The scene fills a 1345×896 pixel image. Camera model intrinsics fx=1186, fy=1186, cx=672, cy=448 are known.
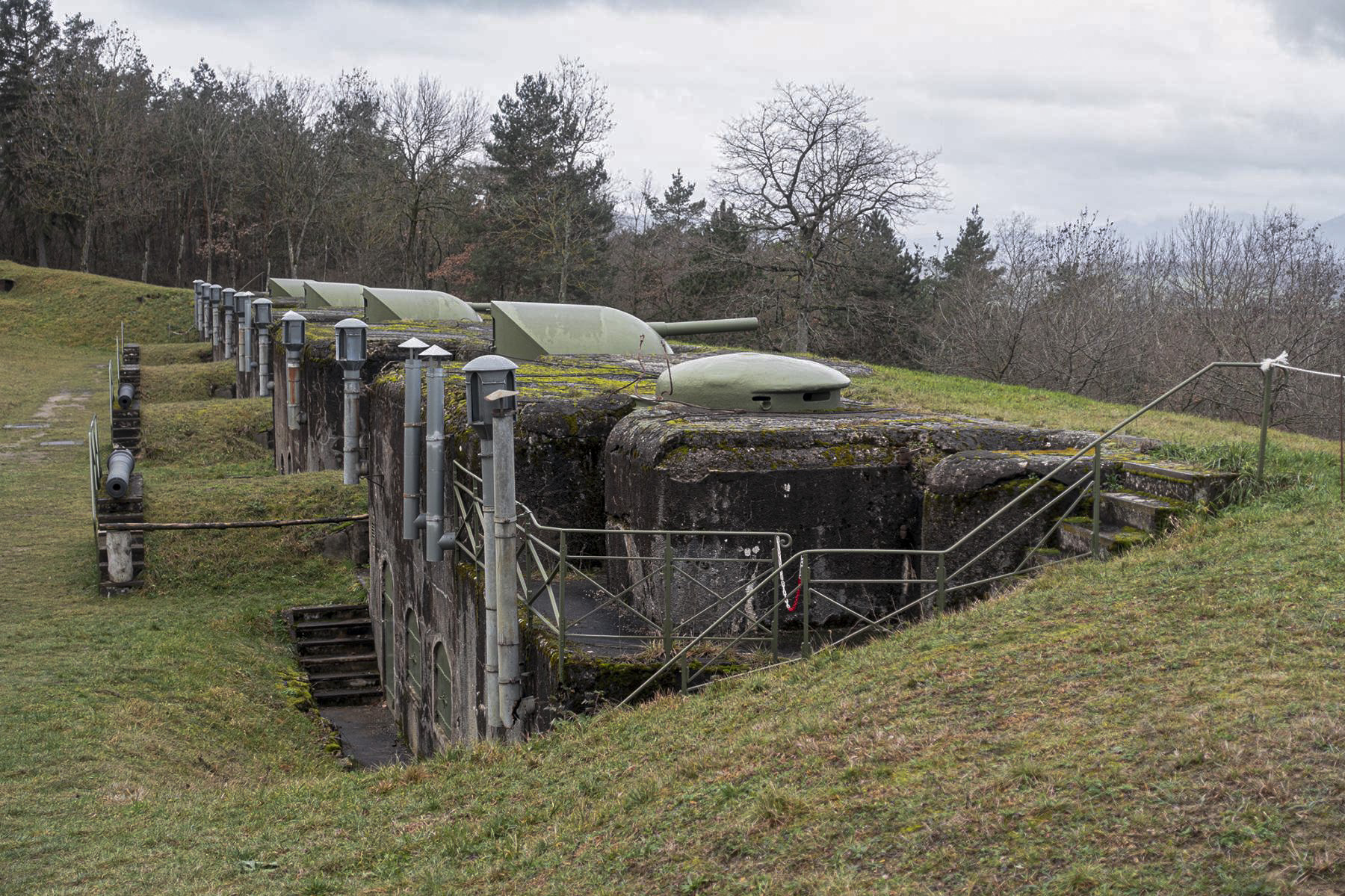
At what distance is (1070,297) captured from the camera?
3734cm

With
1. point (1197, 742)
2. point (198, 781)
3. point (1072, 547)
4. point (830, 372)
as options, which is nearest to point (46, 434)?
point (198, 781)

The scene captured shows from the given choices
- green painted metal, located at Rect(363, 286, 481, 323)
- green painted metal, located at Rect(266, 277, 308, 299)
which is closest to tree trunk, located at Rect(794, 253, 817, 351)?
green painted metal, located at Rect(363, 286, 481, 323)

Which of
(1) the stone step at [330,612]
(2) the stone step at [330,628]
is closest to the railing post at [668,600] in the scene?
(2) the stone step at [330,628]

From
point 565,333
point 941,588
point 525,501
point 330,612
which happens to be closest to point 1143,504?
point 941,588

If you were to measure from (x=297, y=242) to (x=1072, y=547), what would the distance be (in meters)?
55.6

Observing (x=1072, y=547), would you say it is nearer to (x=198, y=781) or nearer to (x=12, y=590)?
(x=198, y=781)

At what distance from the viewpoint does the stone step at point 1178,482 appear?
8602 millimetres

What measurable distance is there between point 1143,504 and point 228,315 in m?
33.5

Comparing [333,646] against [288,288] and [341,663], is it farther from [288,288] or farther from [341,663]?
[288,288]

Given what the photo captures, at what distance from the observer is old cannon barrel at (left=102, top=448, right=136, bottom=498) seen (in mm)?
19172

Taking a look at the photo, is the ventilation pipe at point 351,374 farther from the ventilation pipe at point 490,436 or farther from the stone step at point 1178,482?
the stone step at point 1178,482

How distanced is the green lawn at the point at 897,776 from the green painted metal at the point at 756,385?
327 centimetres

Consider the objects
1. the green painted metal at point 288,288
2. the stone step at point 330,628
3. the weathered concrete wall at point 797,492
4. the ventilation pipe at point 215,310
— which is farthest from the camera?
the green painted metal at point 288,288

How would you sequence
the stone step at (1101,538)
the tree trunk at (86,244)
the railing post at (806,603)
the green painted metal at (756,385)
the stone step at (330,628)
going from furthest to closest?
the tree trunk at (86,244) → the stone step at (330,628) → the green painted metal at (756,385) → the stone step at (1101,538) → the railing post at (806,603)
